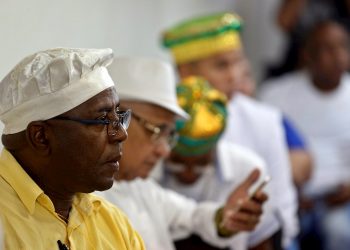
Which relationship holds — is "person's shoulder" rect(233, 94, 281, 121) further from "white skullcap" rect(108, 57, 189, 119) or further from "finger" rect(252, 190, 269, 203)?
"finger" rect(252, 190, 269, 203)

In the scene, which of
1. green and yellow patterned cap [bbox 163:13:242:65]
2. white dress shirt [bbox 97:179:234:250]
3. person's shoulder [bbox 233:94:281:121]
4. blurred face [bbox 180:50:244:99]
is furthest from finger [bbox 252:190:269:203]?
green and yellow patterned cap [bbox 163:13:242:65]

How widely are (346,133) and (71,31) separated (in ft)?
6.93

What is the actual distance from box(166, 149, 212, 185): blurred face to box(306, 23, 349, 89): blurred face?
1896 millimetres

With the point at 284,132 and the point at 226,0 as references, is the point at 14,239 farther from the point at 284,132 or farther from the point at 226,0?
the point at 226,0

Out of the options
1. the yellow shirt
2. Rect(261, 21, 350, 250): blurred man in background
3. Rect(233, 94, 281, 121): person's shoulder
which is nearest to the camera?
the yellow shirt

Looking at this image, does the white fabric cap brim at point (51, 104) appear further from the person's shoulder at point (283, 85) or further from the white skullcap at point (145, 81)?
the person's shoulder at point (283, 85)

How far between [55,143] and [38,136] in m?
0.04

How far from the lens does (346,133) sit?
191 inches

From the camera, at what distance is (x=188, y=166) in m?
3.17

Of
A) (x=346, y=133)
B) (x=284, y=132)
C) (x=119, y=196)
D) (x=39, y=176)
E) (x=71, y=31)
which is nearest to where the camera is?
(x=39, y=176)

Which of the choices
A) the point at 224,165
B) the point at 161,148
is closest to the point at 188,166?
the point at 224,165

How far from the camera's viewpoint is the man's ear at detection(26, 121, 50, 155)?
74.2 inches

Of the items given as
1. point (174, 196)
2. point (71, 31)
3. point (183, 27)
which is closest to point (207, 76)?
point (183, 27)

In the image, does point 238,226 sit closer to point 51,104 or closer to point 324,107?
point 51,104
